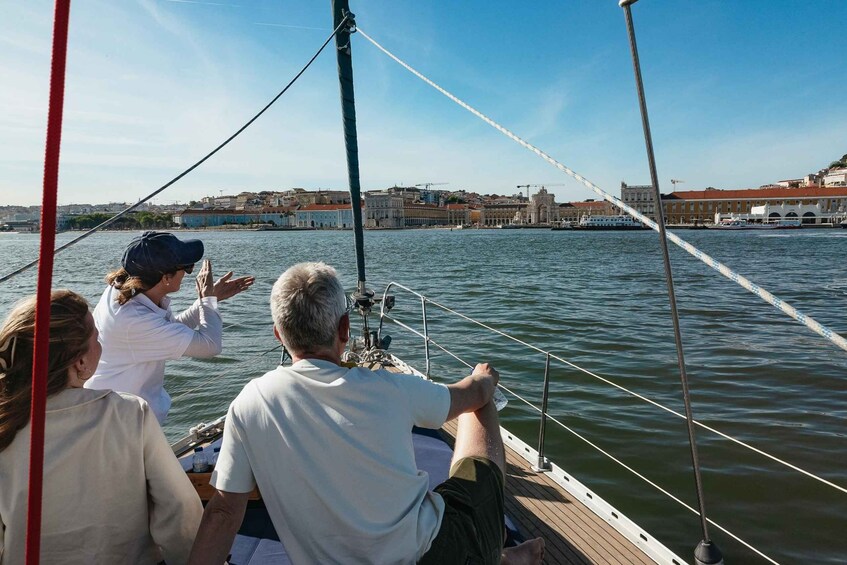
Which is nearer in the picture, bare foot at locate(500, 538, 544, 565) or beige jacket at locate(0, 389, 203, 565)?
beige jacket at locate(0, 389, 203, 565)

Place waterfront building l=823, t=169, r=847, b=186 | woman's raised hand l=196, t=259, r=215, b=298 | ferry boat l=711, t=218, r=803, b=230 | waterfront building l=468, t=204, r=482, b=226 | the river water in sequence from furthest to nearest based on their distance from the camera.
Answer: waterfront building l=468, t=204, r=482, b=226 < waterfront building l=823, t=169, r=847, b=186 < ferry boat l=711, t=218, r=803, b=230 < the river water < woman's raised hand l=196, t=259, r=215, b=298

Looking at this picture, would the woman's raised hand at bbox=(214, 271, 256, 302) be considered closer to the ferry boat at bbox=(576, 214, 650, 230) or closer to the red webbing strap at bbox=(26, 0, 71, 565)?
the red webbing strap at bbox=(26, 0, 71, 565)

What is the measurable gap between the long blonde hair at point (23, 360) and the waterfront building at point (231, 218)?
364 ft

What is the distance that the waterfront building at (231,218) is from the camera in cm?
10831

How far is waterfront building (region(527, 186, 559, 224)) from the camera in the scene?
109250 millimetres

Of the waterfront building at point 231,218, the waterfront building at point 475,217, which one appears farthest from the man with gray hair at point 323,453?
the waterfront building at point 475,217

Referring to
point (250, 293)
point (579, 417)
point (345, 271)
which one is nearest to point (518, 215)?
point (345, 271)

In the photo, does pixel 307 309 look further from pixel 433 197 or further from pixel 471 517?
pixel 433 197

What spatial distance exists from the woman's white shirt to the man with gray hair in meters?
0.80

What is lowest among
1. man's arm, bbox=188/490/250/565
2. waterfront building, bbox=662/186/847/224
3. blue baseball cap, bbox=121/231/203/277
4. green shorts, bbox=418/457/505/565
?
green shorts, bbox=418/457/505/565

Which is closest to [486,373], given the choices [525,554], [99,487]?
[525,554]

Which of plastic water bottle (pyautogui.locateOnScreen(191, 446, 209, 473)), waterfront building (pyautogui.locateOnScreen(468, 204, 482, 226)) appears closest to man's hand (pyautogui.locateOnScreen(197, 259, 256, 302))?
plastic water bottle (pyautogui.locateOnScreen(191, 446, 209, 473))

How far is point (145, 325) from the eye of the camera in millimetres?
1790

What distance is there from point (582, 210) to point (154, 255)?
10975cm
